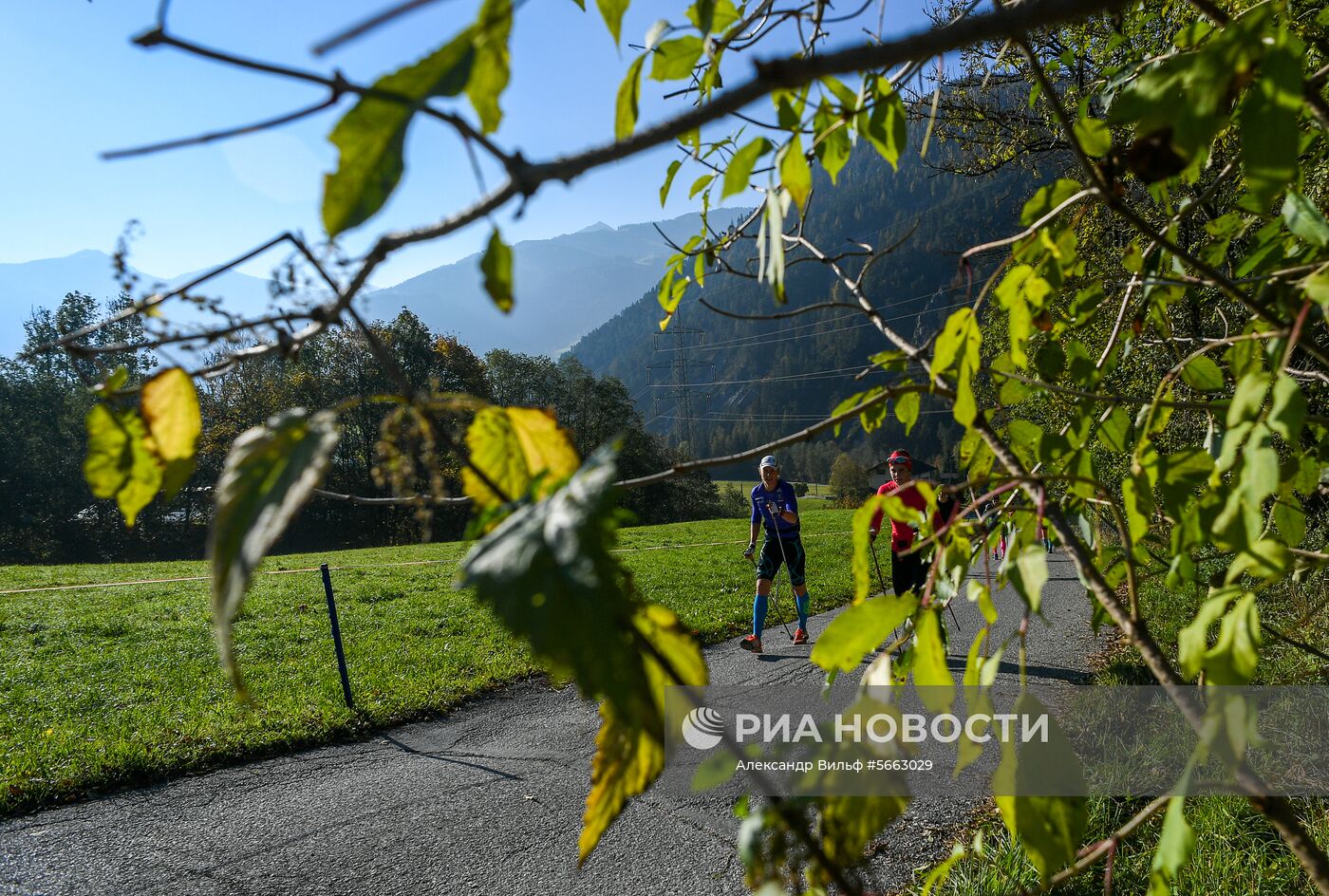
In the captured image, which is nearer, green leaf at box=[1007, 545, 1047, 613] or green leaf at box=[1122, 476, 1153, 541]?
green leaf at box=[1007, 545, 1047, 613]

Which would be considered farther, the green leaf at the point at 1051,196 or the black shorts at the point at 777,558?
the black shorts at the point at 777,558

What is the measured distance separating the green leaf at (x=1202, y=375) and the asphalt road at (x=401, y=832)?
142 inches

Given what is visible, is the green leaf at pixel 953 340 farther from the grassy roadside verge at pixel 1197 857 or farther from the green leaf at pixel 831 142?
the grassy roadside verge at pixel 1197 857

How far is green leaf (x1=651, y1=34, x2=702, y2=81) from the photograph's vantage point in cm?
80

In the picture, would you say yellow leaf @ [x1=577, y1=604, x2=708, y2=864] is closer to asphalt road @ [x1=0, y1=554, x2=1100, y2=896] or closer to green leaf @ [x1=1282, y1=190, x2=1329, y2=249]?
green leaf @ [x1=1282, y1=190, x2=1329, y2=249]

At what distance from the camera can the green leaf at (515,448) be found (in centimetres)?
49

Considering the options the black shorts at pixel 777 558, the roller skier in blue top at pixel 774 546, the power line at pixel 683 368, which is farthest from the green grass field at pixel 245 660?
the power line at pixel 683 368

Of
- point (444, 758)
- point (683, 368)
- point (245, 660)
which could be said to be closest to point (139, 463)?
point (444, 758)

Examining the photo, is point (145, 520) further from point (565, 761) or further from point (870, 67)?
point (870, 67)

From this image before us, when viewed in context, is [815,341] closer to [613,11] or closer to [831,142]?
[831,142]

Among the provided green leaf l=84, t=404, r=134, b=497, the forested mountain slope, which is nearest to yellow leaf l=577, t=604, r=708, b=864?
green leaf l=84, t=404, r=134, b=497

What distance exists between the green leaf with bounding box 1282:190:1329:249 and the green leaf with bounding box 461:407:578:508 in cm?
69

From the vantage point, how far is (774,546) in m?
7.68

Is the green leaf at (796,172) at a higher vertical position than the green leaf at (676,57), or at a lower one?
lower
